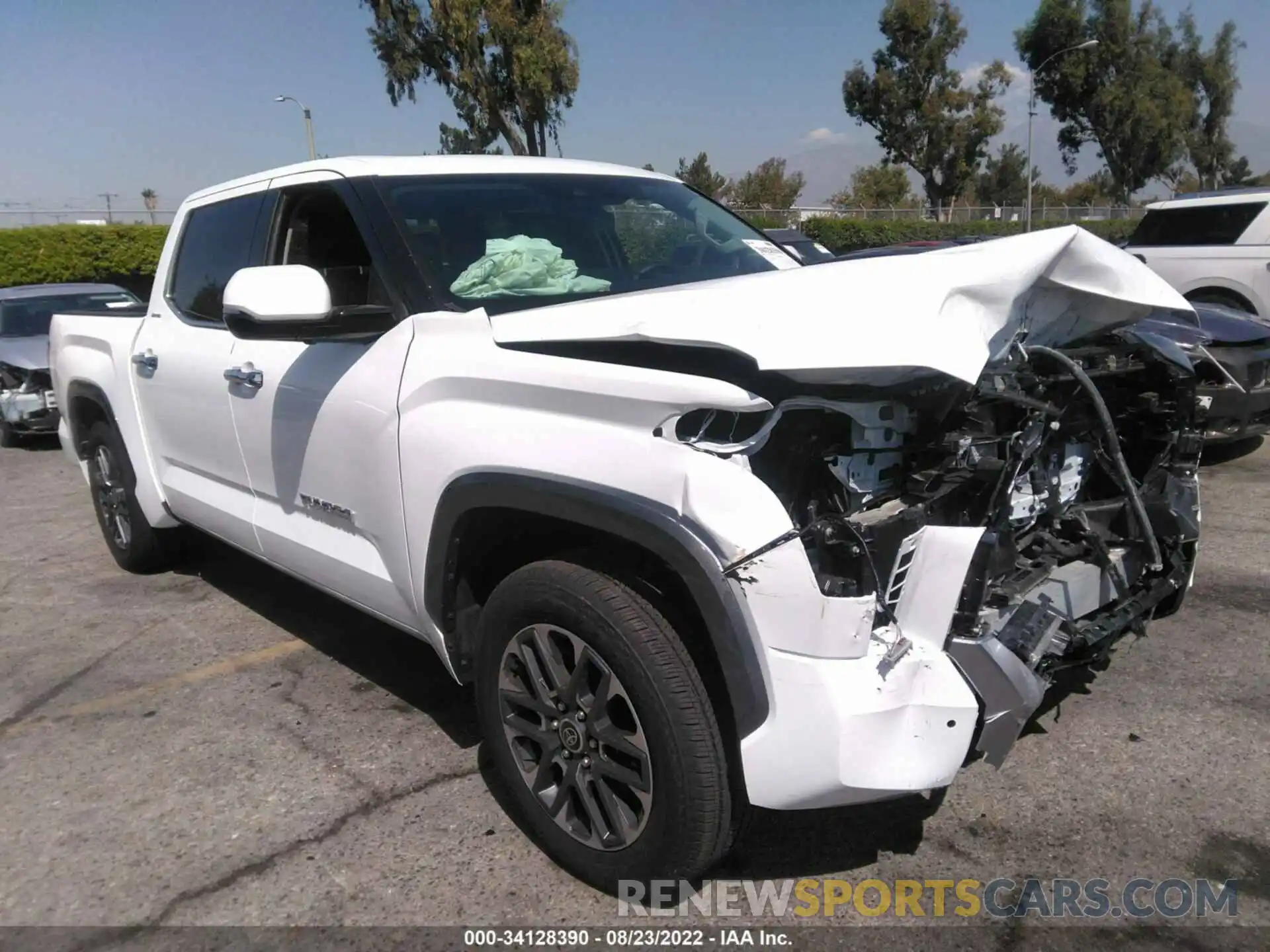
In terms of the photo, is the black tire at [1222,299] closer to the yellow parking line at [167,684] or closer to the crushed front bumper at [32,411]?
the yellow parking line at [167,684]

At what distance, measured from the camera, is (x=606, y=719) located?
244cm

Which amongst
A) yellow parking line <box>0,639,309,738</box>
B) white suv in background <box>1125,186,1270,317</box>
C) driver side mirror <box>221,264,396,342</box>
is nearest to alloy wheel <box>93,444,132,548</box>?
yellow parking line <box>0,639,309,738</box>

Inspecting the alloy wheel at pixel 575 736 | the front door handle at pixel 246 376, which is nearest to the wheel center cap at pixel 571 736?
the alloy wheel at pixel 575 736

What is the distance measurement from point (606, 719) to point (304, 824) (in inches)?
46.9

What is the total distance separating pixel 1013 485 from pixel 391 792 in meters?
2.11

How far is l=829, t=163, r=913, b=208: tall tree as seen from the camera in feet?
164

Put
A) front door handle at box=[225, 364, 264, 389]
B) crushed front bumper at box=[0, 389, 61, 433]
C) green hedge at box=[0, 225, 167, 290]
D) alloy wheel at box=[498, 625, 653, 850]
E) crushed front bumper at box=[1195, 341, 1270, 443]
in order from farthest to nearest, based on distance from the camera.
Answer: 1. green hedge at box=[0, 225, 167, 290]
2. crushed front bumper at box=[0, 389, 61, 433]
3. crushed front bumper at box=[1195, 341, 1270, 443]
4. front door handle at box=[225, 364, 264, 389]
5. alloy wheel at box=[498, 625, 653, 850]

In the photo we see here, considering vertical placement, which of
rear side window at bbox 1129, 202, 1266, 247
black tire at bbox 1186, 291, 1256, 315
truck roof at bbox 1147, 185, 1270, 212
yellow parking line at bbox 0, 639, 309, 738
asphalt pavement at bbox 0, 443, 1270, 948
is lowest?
asphalt pavement at bbox 0, 443, 1270, 948

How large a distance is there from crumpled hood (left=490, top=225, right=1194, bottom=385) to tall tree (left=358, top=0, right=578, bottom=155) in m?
25.2

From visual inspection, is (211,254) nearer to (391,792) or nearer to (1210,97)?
(391,792)

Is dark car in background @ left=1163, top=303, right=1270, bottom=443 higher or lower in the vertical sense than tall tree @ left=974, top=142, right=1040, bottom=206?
lower

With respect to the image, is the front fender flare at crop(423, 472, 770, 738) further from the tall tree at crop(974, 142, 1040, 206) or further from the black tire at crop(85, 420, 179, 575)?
the tall tree at crop(974, 142, 1040, 206)

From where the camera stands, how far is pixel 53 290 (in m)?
10.9

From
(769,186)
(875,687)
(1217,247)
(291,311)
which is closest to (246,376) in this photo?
(291,311)
